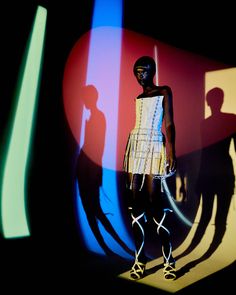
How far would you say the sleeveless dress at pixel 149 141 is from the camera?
7.55 feet

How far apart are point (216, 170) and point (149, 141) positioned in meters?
1.04

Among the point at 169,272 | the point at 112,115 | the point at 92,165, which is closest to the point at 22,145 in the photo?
the point at 92,165

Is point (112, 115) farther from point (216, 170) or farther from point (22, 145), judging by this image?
point (216, 170)

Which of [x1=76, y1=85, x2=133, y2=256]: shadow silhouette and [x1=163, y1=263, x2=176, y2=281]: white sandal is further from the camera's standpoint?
[x1=76, y1=85, x2=133, y2=256]: shadow silhouette

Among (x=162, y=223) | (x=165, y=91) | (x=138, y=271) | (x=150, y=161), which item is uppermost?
(x=165, y=91)

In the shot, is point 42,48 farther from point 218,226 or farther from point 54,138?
point 218,226

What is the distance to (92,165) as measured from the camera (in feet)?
11.0

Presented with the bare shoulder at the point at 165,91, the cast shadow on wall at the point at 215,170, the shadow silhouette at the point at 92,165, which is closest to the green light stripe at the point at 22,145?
the shadow silhouette at the point at 92,165

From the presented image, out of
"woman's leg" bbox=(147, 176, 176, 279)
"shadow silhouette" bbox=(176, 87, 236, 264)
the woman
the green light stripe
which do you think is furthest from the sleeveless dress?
the green light stripe

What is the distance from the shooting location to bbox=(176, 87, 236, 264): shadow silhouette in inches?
118

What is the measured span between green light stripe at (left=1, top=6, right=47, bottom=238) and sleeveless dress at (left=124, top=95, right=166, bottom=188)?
1159mm

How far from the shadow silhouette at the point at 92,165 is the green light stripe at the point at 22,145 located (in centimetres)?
55

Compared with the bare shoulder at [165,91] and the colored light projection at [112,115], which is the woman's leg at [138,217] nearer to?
the bare shoulder at [165,91]

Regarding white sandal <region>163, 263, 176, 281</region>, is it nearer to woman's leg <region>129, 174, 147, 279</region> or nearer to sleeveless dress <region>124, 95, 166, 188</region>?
woman's leg <region>129, 174, 147, 279</region>
